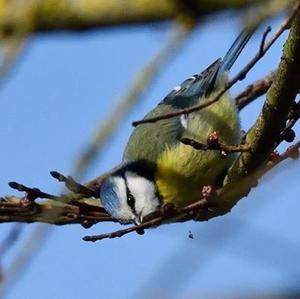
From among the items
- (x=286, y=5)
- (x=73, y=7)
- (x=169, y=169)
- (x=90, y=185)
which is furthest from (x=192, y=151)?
(x=286, y=5)

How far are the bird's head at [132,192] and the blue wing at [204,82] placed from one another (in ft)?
1.38

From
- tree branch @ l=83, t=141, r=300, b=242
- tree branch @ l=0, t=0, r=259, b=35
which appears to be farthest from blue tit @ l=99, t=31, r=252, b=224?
tree branch @ l=0, t=0, r=259, b=35

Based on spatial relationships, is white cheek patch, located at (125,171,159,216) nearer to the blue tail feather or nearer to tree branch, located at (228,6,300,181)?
the blue tail feather

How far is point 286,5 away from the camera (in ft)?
5.11

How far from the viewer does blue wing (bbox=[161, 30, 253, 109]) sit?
165 inches

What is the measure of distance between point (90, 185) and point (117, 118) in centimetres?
236

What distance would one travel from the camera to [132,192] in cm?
413

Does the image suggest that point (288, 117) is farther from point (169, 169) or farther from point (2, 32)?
point (169, 169)

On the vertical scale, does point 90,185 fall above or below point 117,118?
above

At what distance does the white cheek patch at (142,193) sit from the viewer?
13.0 feet

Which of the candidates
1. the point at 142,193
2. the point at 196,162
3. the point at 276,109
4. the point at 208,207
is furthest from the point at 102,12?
the point at 142,193

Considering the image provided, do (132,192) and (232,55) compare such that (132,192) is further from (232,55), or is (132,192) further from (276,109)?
(276,109)

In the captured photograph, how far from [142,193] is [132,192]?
0.08m

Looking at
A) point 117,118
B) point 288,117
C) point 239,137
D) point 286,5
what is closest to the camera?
point 117,118
